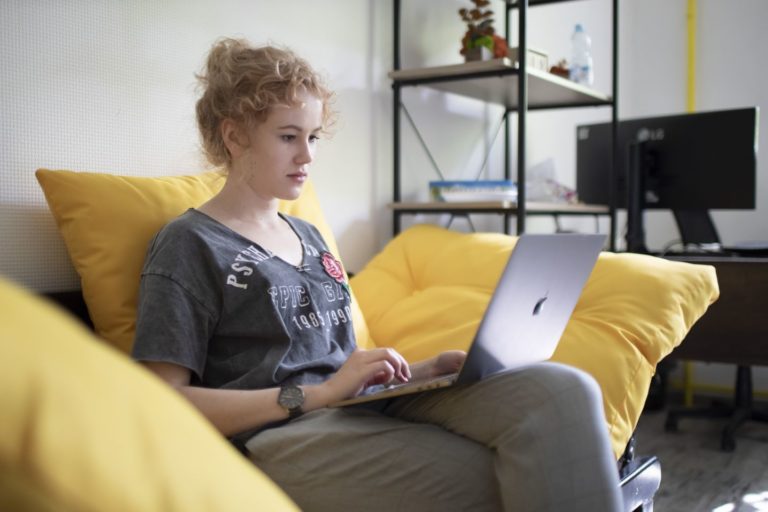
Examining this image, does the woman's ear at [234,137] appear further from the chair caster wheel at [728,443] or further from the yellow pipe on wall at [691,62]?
the yellow pipe on wall at [691,62]

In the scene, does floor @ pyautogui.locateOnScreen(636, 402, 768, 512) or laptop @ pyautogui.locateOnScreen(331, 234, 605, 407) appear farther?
floor @ pyautogui.locateOnScreen(636, 402, 768, 512)

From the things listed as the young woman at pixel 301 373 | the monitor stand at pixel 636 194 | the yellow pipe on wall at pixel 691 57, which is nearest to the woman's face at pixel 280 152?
the young woman at pixel 301 373

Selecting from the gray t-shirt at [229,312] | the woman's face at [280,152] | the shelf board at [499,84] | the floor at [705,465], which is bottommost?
the floor at [705,465]

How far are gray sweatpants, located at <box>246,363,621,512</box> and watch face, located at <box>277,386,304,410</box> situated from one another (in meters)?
0.03

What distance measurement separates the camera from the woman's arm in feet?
3.87

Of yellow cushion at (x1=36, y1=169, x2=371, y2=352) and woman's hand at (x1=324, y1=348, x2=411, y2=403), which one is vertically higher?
yellow cushion at (x1=36, y1=169, x2=371, y2=352)

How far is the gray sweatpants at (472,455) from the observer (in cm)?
105

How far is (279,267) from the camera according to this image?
4.52 feet

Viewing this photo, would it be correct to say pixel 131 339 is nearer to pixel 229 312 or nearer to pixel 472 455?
pixel 229 312

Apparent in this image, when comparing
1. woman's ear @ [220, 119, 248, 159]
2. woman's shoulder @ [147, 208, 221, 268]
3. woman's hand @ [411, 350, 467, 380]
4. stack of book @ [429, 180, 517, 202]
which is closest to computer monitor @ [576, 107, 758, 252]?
stack of book @ [429, 180, 517, 202]

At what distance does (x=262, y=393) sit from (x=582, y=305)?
32.0 inches

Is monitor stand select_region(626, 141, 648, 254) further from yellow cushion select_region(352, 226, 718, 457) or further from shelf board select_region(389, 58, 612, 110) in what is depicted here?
yellow cushion select_region(352, 226, 718, 457)

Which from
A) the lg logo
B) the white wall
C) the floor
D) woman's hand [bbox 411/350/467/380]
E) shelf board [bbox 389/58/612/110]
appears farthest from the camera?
the lg logo

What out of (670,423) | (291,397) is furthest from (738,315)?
(291,397)
